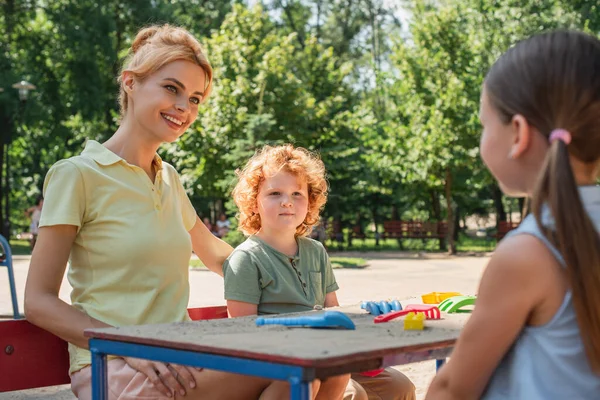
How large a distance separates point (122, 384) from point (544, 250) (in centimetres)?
137

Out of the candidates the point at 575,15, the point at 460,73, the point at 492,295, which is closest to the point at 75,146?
the point at 460,73

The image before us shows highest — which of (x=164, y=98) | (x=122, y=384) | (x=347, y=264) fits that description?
(x=164, y=98)

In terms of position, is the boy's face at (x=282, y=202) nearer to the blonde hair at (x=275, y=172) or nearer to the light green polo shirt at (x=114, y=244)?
the blonde hair at (x=275, y=172)

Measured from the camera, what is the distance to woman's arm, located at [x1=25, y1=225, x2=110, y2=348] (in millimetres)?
2547

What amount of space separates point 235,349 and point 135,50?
1684 mm

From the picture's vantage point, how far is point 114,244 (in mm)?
2709

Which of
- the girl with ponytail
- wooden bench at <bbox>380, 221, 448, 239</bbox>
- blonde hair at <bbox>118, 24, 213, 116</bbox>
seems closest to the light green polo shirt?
blonde hair at <bbox>118, 24, 213, 116</bbox>

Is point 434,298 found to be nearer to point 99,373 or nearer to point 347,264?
point 99,373

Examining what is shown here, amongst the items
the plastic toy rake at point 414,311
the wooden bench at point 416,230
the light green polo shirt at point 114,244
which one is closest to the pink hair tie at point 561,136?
the plastic toy rake at point 414,311

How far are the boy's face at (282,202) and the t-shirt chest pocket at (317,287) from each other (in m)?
0.23

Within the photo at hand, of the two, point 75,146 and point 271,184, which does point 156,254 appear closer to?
point 271,184

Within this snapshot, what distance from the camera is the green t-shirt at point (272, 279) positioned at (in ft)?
10.5

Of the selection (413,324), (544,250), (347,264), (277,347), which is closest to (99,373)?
(277,347)

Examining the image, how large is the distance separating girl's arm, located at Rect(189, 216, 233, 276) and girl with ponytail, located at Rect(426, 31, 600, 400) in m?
1.80
